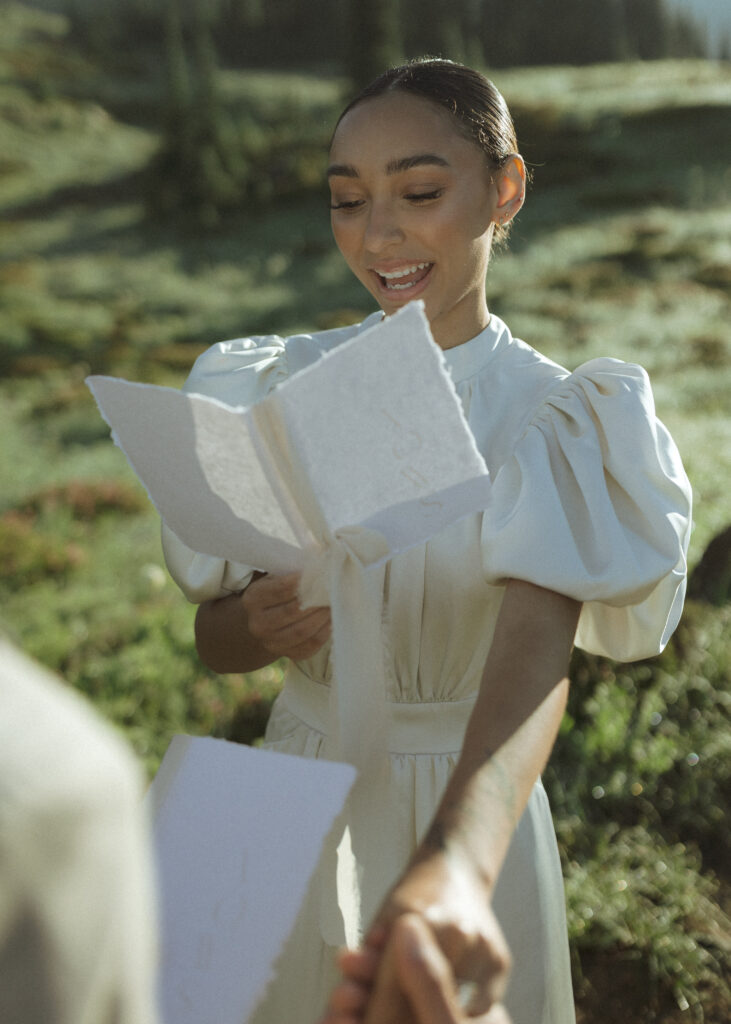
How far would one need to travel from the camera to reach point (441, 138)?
4.25 ft

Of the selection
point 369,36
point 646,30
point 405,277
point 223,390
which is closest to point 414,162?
point 405,277

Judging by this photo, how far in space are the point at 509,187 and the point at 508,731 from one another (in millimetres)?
836

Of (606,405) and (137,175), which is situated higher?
(606,405)

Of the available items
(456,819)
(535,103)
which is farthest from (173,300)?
(456,819)

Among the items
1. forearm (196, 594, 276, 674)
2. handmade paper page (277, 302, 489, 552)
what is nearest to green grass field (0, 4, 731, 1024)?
forearm (196, 594, 276, 674)

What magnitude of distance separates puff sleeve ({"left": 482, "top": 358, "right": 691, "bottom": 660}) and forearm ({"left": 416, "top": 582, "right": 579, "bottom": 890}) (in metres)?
0.04

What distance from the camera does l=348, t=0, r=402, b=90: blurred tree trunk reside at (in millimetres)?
5098

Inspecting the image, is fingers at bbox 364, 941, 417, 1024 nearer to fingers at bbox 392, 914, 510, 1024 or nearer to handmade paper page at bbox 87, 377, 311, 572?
fingers at bbox 392, 914, 510, 1024

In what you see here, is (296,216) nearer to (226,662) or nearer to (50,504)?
(50,504)

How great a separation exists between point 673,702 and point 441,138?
8.11ft

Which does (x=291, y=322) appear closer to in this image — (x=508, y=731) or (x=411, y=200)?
(x=411, y=200)

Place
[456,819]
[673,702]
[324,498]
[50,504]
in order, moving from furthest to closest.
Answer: [50,504], [673,702], [324,498], [456,819]

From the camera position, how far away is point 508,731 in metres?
0.89

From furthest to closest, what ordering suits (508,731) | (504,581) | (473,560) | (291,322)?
(291,322) < (473,560) < (504,581) < (508,731)
